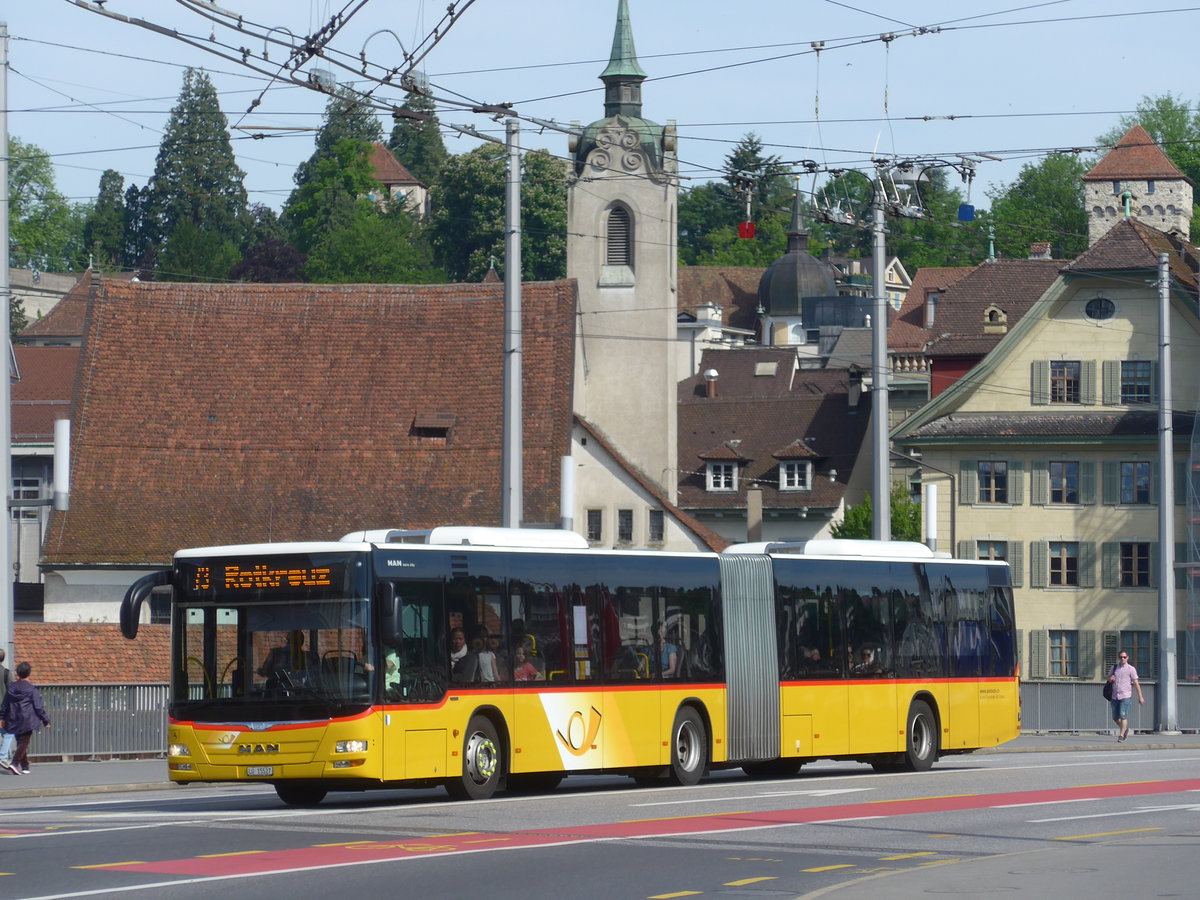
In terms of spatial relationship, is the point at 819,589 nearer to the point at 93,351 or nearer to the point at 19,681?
the point at 19,681

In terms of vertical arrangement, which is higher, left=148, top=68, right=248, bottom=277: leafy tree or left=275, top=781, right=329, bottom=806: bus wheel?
left=148, top=68, right=248, bottom=277: leafy tree

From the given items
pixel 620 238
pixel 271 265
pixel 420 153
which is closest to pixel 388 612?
pixel 620 238

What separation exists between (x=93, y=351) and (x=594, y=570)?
34.9 meters

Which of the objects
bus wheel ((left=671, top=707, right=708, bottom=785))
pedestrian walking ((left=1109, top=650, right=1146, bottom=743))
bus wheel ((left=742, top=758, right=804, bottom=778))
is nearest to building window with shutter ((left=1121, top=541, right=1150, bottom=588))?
pedestrian walking ((left=1109, top=650, right=1146, bottom=743))

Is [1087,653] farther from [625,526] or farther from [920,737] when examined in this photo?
[920,737]

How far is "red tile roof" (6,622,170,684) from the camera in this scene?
3741 centimetres

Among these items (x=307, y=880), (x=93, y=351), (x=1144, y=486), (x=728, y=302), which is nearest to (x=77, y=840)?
(x=307, y=880)

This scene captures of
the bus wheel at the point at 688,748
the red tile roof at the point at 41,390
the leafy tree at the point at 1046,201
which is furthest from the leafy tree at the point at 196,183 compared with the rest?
the bus wheel at the point at 688,748

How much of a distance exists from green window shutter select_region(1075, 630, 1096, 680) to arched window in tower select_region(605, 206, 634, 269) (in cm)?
1831

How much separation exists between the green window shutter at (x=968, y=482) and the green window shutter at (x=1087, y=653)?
5.26 metres

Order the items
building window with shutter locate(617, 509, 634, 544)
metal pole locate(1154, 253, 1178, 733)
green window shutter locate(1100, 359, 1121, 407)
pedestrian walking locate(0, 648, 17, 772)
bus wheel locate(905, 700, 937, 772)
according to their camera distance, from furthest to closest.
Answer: building window with shutter locate(617, 509, 634, 544), green window shutter locate(1100, 359, 1121, 407), metal pole locate(1154, 253, 1178, 733), bus wheel locate(905, 700, 937, 772), pedestrian walking locate(0, 648, 17, 772)

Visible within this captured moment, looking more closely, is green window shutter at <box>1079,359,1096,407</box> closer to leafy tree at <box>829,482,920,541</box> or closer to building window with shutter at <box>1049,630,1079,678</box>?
building window with shutter at <box>1049,630,1079,678</box>

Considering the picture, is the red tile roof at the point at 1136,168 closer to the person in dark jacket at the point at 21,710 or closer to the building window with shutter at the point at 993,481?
the building window with shutter at the point at 993,481

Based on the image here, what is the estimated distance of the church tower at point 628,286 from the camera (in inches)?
2719
